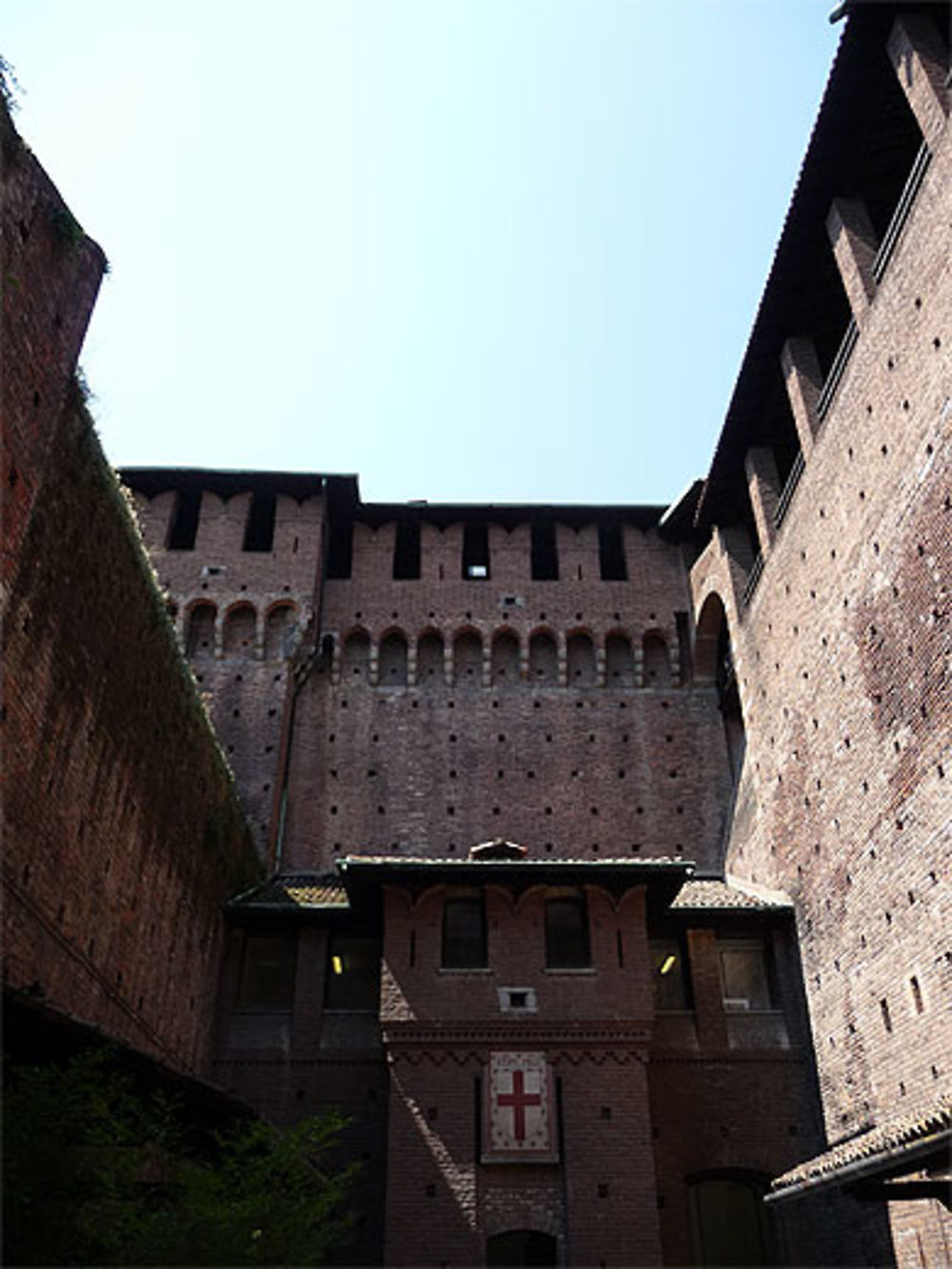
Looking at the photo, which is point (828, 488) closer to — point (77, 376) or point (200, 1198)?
point (77, 376)

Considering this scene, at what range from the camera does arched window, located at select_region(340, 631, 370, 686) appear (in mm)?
21812

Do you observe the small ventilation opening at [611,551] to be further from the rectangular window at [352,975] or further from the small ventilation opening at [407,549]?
the rectangular window at [352,975]

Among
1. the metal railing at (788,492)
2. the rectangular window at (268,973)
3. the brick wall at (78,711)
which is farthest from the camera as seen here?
the metal railing at (788,492)

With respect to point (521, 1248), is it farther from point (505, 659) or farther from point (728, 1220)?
point (505, 659)

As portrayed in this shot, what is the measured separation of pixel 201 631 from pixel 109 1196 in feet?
50.1

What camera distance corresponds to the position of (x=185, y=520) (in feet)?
75.2

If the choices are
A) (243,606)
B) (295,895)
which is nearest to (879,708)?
(295,895)

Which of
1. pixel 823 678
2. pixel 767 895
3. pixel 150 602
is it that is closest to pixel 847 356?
pixel 823 678

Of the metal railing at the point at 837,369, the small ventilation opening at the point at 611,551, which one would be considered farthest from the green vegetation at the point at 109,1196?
the small ventilation opening at the point at 611,551

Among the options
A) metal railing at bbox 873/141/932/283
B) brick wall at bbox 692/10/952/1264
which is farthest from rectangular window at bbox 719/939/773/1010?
metal railing at bbox 873/141/932/283

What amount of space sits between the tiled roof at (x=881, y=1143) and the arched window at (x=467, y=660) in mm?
11319

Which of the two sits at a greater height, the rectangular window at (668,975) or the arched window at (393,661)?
the arched window at (393,661)

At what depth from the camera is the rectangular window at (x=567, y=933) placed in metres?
13.9

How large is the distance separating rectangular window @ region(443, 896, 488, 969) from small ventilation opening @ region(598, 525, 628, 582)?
10.6m
